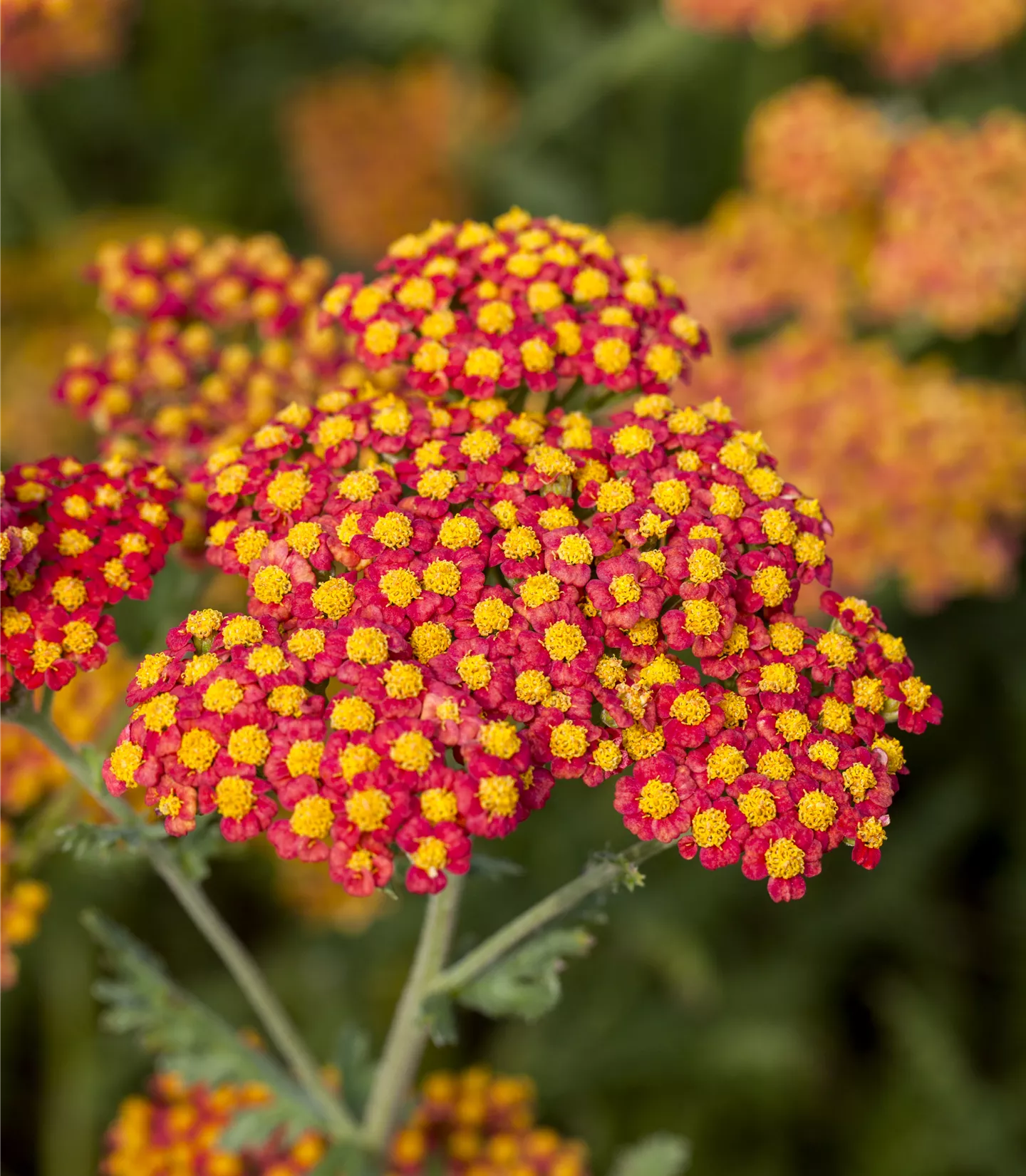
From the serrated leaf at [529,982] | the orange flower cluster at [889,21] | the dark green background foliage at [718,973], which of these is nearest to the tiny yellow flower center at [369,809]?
the serrated leaf at [529,982]

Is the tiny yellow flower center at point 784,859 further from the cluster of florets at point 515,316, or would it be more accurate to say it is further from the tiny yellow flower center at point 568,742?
the cluster of florets at point 515,316

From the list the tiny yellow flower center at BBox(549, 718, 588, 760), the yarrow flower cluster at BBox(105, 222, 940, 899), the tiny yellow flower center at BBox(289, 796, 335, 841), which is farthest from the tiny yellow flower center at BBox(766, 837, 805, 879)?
the tiny yellow flower center at BBox(289, 796, 335, 841)

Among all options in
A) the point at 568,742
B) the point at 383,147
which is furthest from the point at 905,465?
the point at 383,147

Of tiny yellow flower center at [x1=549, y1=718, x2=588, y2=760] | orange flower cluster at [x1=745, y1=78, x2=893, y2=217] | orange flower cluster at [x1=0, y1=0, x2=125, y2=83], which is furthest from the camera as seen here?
orange flower cluster at [x1=0, y1=0, x2=125, y2=83]

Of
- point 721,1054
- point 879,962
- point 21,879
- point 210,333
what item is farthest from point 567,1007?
point 210,333

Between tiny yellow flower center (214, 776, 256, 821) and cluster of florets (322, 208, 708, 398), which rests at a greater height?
cluster of florets (322, 208, 708, 398)

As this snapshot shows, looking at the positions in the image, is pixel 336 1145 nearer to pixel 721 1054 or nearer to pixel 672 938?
pixel 672 938

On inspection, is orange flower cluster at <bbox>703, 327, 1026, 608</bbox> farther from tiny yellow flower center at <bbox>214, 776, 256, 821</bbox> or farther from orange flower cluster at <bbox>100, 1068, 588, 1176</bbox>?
tiny yellow flower center at <bbox>214, 776, 256, 821</bbox>
